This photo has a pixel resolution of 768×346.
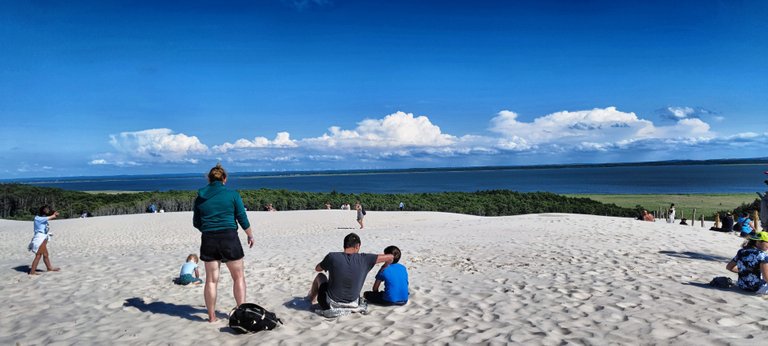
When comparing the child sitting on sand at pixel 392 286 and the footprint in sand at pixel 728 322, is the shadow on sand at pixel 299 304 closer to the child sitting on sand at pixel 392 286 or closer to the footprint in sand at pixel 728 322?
the child sitting on sand at pixel 392 286

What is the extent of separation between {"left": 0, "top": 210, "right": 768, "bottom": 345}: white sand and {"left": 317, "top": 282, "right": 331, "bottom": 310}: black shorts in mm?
205

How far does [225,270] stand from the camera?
31.6ft

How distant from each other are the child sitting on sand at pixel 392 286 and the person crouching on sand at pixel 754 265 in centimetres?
476

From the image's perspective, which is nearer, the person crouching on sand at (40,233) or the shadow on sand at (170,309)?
the shadow on sand at (170,309)

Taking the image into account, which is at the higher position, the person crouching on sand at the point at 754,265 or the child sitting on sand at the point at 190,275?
the person crouching on sand at the point at 754,265

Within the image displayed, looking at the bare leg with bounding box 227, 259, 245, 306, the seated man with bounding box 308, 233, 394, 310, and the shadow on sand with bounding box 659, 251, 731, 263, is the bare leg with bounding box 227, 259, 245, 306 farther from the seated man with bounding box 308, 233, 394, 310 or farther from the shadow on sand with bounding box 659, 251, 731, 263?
the shadow on sand with bounding box 659, 251, 731, 263

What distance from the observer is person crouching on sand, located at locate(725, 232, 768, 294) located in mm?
6547

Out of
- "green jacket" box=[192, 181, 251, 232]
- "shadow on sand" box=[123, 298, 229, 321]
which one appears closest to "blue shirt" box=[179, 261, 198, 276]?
"shadow on sand" box=[123, 298, 229, 321]

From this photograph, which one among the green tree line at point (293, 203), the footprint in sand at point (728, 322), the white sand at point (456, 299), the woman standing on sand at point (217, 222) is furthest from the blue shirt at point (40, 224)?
the green tree line at point (293, 203)

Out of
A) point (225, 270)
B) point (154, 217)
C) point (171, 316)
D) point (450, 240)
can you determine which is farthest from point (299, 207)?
point (171, 316)

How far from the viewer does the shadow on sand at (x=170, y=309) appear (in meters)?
6.42

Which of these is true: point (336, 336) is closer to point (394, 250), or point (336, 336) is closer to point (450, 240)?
point (394, 250)

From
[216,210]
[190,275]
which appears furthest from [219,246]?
[190,275]

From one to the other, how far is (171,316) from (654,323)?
6.02 m
